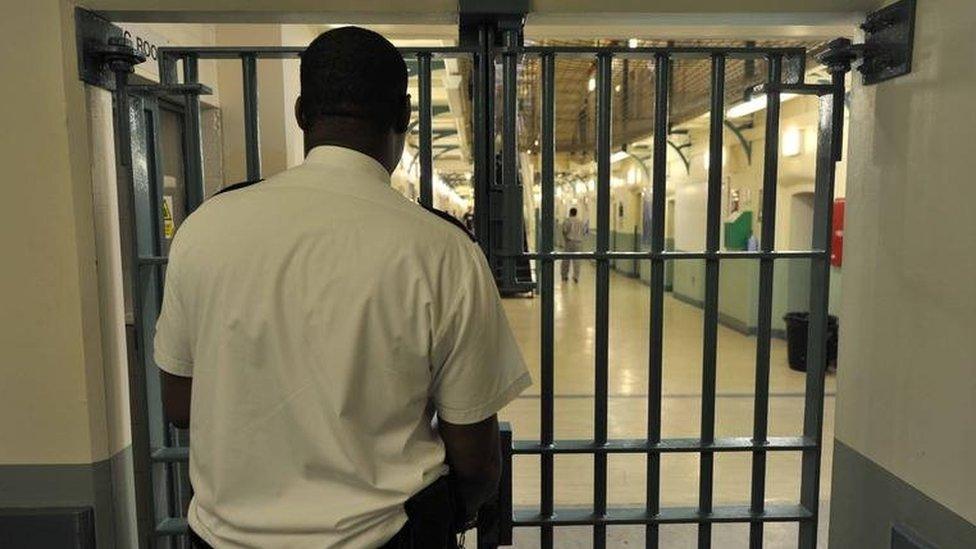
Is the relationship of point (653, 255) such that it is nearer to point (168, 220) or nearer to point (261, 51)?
point (261, 51)

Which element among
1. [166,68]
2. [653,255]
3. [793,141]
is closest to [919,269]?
[653,255]

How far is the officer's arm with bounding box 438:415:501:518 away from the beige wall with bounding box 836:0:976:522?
1.11 meters

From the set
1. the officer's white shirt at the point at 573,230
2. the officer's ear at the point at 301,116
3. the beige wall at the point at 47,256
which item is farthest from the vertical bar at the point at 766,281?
the officer's white shirt at the point at 573,230

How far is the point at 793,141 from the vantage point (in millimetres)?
7090

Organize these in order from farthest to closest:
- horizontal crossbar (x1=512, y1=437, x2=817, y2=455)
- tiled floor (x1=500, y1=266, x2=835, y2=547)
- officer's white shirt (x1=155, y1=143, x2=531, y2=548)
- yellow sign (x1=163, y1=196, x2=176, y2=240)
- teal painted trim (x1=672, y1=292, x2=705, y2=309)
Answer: teal painted trim (x1=672, y1=292, x2=705, y2=309) → tiled floor (x1=500, y1=266, x2=835, y2=547) → yellow sign (x1=163, y1=196, x2=176, y2=240) → horizontal crossbar (x1=512, y1=437, x2=817, y2=455) → officer's white shirt (x1=155, y1=143, x2=531, y2=548)

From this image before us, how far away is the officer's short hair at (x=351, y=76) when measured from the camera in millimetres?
1155

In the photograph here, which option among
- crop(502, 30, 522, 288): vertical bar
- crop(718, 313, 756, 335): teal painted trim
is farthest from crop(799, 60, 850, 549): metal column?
crop(718, 313, 756, 335): teal painted trim

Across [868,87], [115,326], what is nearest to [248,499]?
[115,326]

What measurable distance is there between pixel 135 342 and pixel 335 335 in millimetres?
1253

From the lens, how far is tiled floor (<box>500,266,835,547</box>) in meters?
3.61

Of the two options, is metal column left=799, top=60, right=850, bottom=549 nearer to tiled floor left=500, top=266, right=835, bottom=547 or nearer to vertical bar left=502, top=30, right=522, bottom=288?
vertical bar left=502, top=30, right=522, bottom=288

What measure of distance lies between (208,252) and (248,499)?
441 millimetres

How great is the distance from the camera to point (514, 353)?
1247 mm

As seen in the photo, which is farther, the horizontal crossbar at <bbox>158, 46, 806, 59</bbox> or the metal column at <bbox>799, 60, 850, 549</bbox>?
the metal column at <bbox>799, 60, 850, 549</bbox>
